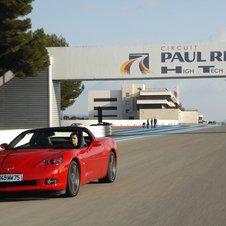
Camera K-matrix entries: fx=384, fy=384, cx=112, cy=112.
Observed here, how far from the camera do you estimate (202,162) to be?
11.9m

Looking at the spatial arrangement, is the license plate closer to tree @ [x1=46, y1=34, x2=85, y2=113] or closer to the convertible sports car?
the convertible sports car

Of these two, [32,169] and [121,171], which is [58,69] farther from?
[32,169]

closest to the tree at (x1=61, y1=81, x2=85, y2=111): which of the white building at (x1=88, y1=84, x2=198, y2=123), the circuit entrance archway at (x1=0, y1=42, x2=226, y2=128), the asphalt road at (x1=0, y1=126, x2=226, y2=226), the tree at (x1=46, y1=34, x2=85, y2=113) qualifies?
the tree at (x1=46, y1=34, x2=85, y2=113)

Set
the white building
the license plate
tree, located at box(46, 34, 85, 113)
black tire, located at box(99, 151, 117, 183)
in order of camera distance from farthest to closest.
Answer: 1. the white building
2. tree, located at box(46, 34, 85, 113)
3. black tire, located at box(99, 151, 117, 183)
4. the license plate

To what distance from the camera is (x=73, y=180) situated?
6.39 m

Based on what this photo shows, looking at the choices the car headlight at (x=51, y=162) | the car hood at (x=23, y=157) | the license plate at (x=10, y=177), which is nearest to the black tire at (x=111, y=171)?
the car hood at (x=23, y=157)

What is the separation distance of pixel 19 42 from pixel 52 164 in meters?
23.2

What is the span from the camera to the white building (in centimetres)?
10906

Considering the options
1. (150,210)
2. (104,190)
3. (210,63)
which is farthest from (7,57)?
(150,210)

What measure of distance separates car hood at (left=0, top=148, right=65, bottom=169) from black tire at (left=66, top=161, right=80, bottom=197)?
0.36 m

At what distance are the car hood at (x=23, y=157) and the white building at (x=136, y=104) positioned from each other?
333 ft

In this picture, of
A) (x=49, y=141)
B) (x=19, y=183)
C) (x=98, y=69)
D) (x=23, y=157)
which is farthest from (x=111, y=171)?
(x=98, y=69)

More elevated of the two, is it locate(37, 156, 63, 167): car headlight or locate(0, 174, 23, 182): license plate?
locate(37, 156, 63, 167): car headlight

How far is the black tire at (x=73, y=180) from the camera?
6.19m
